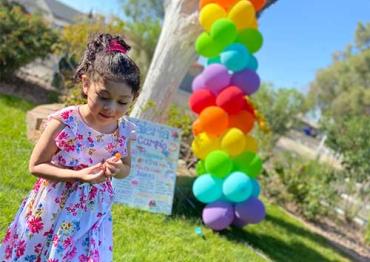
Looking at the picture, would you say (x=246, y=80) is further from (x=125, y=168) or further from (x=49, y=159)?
(x=49, y=159)

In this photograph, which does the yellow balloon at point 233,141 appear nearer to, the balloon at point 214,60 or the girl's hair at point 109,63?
the balloon at point 214,60

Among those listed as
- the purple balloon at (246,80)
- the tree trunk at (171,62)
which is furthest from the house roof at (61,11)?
the purple balloon at (246,80)

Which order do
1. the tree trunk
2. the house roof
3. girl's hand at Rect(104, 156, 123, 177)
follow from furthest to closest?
the house roof < the tree trunk < girl's hand at Rect(104, 156, 123, 177)

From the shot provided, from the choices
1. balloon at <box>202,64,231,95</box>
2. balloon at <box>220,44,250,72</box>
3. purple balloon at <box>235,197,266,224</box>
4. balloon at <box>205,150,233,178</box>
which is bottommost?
purple balloon at <box>235,197,266,224</box>

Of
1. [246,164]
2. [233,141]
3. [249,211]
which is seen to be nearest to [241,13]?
[233,141]

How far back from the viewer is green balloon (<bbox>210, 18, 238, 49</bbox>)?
466 centimetres

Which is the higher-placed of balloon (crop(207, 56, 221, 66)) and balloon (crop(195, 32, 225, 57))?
balloon (crop(195, 32, 225, 57))

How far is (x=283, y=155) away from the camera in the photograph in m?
9.72

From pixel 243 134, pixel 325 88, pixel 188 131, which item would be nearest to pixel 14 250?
pixel 243 134

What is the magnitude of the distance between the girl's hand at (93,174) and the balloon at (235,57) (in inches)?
124

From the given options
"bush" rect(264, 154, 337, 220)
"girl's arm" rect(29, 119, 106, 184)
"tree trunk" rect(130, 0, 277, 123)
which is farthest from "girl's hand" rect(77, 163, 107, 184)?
"bush" rect(264, 154, 337, 220)

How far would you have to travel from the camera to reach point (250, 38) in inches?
193

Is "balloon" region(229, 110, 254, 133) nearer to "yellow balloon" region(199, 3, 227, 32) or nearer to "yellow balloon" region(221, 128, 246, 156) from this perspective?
"yellow balloon" region(221, 128, 246, 156)

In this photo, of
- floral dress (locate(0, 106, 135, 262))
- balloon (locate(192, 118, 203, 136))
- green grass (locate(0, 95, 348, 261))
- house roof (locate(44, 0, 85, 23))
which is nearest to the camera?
floral dress (locate(0, 106, 135, 262))
